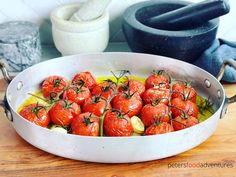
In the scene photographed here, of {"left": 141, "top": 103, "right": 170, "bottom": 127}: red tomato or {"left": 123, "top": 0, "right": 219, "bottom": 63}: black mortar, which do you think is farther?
{"left": 123, "top": 0, "right": 219, "bottom": 63}: black mortar

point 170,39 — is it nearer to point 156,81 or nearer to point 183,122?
point 156,81

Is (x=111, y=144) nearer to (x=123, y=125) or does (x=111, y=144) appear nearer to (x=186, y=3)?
(x=123, y=125)

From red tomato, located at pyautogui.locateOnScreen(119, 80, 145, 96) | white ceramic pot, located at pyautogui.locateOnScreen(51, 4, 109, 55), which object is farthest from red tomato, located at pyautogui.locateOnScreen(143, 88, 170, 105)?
white ceramic pot, located at pyautogui.locateOnScreen(51, 4, 109, 55)

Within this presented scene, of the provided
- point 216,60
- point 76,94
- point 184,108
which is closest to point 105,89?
point 76,94

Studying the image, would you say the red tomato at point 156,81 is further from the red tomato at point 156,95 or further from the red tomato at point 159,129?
the red tomato at point 159,129

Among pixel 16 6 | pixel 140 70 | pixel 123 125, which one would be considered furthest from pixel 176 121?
pixel 16 6

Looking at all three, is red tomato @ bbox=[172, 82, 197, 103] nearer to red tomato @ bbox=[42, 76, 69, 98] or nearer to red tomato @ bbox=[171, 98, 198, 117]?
red tomato @ bbox=[171, 98, 198, 117]

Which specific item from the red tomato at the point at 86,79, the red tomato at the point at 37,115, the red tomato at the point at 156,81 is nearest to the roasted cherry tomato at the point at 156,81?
the red tomato at the point at 156,81
